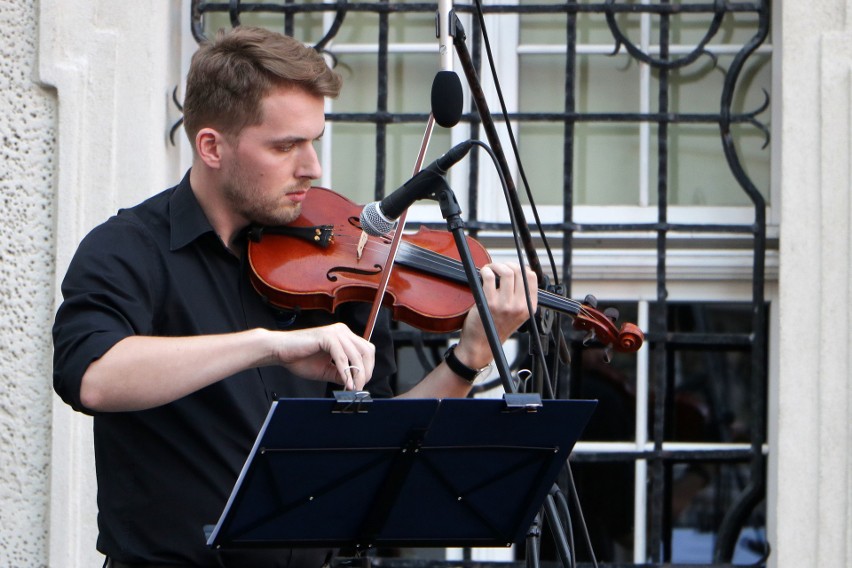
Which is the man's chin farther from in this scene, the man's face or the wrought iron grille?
the wrought iron grille

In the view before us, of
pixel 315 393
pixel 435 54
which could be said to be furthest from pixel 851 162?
pixel 315 393

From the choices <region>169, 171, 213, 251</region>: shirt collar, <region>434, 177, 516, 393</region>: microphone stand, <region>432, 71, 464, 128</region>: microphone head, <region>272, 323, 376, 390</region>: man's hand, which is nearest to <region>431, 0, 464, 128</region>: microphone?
<region>432, 71, 464, 128</region>: microphone head

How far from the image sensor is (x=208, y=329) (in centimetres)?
234

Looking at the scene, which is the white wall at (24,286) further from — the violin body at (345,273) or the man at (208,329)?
the man at (208,329)

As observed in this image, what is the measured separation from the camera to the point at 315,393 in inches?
97.4

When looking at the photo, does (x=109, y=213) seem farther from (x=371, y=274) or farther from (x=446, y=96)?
(x=446, y=96)

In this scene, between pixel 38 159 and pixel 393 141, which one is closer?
pixel 38 159

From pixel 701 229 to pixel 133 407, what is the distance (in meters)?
1.98

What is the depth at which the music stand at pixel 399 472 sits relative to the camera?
6.09 ft

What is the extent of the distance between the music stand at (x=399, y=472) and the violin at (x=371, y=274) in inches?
23.9

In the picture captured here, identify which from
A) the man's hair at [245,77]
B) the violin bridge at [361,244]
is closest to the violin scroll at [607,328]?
the violin bridge at [361,244]

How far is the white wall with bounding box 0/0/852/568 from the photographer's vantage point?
334 centimetres

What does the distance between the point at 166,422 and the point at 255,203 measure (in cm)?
46

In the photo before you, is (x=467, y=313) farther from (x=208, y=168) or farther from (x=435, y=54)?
(x=435, y=54)
